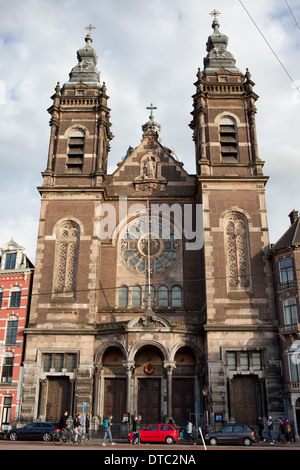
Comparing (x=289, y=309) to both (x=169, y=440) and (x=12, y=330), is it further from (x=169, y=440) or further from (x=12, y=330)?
(x=12, y=330)

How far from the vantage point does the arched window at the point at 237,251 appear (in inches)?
1286

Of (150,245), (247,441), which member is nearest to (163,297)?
(150,245)

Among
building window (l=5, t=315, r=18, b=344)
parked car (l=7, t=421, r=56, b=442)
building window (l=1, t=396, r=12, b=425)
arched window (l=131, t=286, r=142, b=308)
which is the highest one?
arched window (l=131, t=286, r=142, b=308)

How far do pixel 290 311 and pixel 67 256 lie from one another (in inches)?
660

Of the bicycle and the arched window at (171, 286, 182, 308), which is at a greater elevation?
the arched window at (171, 286, 182, 308)

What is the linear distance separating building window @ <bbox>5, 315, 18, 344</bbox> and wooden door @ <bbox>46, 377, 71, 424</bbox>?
636cm

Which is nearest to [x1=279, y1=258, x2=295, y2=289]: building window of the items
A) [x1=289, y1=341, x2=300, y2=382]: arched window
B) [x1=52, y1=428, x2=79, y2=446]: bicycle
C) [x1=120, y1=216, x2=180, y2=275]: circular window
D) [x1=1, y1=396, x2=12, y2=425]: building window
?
[x1=289, y1=341, x2=300, y2=382]: arched window

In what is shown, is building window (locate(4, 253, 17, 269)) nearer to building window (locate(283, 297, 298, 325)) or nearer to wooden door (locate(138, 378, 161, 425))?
wooden door (locate(138, 378, 161, 425))

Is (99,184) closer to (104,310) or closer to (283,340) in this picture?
(104,310)

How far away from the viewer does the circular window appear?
3581 centimetres

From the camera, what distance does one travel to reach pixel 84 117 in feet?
131

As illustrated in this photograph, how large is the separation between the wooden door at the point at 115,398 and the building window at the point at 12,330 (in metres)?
9.04

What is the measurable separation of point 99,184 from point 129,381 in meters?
15.7
